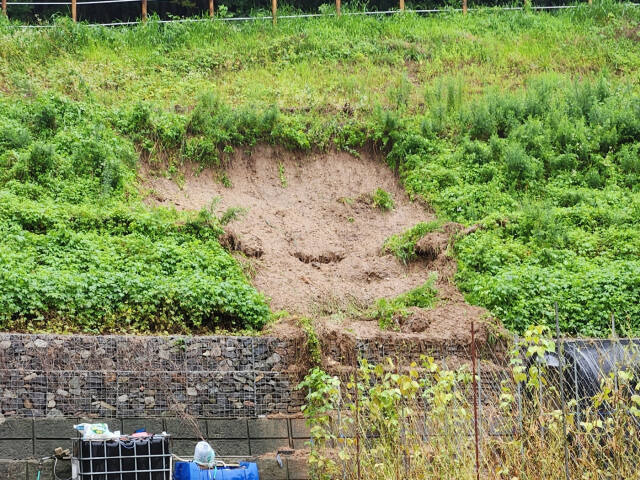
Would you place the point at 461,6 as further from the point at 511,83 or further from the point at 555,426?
the point at 555,426

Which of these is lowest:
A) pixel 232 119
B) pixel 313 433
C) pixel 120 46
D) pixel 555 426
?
pixel 313 433

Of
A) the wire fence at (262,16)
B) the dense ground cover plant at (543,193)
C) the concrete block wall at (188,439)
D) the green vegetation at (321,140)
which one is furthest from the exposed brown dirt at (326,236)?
the wire fence at (262,16)

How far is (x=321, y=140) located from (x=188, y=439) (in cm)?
856

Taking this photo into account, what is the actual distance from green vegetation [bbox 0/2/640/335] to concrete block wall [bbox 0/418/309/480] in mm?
1795

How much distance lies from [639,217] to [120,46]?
11.2 meters

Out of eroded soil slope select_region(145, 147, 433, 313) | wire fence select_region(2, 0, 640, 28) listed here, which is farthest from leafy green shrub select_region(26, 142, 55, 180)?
wire fence select_region(2, 0, 640, 28)

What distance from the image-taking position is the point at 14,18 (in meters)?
22.9

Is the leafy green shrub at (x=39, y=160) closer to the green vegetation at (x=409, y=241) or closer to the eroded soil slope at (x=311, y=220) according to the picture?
the eroded soil slope at (x=311, y=220)

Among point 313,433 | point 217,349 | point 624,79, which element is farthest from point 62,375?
point 624,79

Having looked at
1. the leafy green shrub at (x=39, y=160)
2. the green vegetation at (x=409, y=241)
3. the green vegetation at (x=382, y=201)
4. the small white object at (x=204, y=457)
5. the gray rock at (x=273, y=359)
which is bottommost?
the small white object at (x=204, y=457)

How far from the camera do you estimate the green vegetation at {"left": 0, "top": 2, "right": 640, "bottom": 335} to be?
12781 millimetres

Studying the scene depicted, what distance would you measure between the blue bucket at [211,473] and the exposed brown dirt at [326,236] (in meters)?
2.80

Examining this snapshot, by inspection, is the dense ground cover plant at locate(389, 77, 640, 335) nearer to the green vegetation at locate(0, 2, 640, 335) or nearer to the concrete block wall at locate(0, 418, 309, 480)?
the green vegetation at locate(0, 2, 640, 335)

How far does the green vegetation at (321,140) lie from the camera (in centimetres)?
1278
